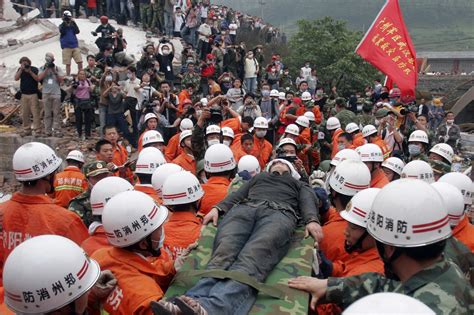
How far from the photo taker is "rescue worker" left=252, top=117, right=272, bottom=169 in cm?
874

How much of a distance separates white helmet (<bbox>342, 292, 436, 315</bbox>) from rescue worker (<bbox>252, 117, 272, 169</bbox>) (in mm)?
6890

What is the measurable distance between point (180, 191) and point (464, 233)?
2.81 meters

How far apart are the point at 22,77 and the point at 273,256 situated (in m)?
9.70

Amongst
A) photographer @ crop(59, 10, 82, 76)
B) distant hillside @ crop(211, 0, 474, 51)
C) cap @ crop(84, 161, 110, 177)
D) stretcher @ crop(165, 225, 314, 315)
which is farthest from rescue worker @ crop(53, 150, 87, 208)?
distant hillside @ crop(211, 0, 474, 51)

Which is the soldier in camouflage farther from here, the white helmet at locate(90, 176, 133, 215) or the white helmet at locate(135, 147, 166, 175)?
the white helmet at locate(90, 176, 133, 215)

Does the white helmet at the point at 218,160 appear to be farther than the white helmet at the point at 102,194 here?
Yes

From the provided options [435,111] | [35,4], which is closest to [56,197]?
[435,111]

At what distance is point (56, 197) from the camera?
605 cm

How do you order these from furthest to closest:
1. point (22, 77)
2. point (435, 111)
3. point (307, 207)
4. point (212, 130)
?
point (435, 111) → point (22, 77) → point (212, 130) → point (307, 207)

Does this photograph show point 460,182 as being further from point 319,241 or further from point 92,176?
point 92,176

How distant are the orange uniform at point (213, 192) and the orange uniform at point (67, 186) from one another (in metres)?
1.73

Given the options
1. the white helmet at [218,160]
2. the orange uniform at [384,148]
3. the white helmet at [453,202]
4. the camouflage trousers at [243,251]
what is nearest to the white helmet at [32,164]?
the camouflage trousers at [243,251]

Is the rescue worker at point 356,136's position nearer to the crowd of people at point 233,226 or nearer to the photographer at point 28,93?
the crowd of people at point 233,226

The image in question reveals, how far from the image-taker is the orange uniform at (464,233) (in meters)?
4.35
